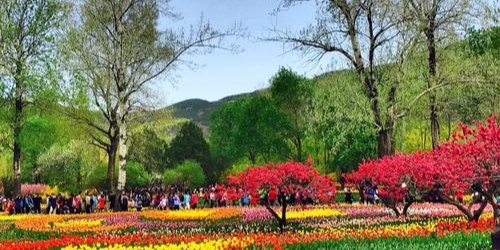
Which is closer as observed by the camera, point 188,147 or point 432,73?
point 432,73

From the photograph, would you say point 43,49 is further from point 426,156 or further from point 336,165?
point 336,165

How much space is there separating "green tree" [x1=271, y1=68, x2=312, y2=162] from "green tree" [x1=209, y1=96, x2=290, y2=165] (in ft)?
3.25

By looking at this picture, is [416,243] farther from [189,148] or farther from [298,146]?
[189,148]

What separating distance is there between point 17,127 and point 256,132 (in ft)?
105

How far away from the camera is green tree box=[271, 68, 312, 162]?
61.3 meters

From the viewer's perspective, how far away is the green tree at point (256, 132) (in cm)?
6244

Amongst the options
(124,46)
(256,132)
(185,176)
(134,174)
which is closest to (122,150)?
(124,46)

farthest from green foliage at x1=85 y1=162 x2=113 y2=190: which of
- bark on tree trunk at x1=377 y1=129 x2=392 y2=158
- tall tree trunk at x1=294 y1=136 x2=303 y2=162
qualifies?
bark on tree trunk at x1=377 y1=129 x2=392 y2=158

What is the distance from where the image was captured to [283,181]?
54.4 ft

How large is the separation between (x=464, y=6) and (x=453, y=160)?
1036cm

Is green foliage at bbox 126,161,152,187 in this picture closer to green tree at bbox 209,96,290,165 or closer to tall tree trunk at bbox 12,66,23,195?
green tree at bbox 209,96,290,165

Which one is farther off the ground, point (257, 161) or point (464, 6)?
point (464, 6)

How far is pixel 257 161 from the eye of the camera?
229ft

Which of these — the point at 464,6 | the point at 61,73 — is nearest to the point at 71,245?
the point at 464,6
